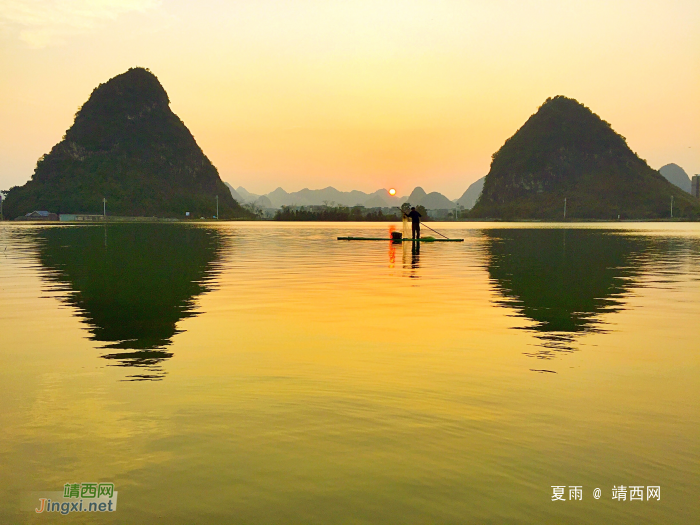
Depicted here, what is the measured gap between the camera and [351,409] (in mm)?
8781

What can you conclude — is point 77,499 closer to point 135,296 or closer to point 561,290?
point 135,296

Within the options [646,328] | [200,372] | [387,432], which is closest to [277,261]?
[646,328]

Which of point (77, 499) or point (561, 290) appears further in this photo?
point (561, 290)

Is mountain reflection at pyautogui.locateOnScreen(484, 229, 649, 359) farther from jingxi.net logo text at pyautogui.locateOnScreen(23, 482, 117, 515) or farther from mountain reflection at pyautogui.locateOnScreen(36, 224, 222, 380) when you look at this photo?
jingxi.net logo text at pyautogui.locateOnScreen(23, 482, 117, 515)

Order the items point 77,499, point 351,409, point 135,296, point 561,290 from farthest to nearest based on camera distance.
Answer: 1. point 561,290
2. point 135,296
3. point 351,409
4. point 77,499

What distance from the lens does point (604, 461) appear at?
7039 mm

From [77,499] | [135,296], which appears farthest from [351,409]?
[135,296]

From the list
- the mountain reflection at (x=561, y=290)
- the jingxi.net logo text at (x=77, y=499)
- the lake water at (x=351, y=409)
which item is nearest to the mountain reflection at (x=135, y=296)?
the lake water at (x=351, y=409)

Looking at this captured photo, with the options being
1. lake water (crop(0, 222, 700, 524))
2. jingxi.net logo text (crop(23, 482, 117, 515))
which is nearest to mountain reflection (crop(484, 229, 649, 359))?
lake water (crop(0, 222, 700, 524))

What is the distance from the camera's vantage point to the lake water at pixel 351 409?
6098 mm

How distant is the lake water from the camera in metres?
6.10

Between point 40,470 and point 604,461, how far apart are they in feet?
19.2

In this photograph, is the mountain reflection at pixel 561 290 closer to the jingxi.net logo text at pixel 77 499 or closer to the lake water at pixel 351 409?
the lake water at pixel 351 409

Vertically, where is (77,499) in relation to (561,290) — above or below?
below
